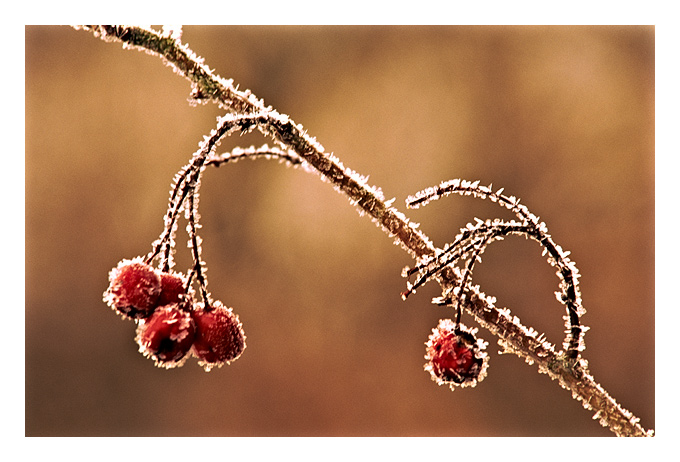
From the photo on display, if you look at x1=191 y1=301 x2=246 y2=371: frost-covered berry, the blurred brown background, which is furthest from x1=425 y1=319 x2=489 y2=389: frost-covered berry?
the blurred brown background

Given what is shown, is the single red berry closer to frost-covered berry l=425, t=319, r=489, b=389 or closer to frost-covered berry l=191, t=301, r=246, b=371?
frost-covered berry l=191, t=301, r=246, b=371

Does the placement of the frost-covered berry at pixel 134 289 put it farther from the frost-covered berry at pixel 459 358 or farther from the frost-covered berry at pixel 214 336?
the frost-covered berry at pixel 459 358

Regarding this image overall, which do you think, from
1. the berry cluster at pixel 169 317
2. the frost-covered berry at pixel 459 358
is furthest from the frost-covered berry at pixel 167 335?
the frost-covered berry at pixel 459 358

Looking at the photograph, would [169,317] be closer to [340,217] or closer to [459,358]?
[459,358]

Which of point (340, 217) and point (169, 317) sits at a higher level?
point (340, 217)

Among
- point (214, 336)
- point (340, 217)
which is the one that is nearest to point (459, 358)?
point (214, 336)
